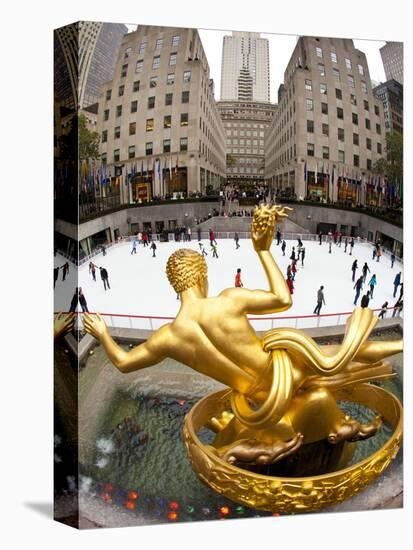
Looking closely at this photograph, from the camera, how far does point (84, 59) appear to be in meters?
6.43

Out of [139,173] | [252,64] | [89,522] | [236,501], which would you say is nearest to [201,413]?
[236,501]

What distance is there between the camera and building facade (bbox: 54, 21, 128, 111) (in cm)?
639

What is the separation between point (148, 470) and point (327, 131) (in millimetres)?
4138

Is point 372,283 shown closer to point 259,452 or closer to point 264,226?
point 264,226

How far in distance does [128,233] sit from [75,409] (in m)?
1.91

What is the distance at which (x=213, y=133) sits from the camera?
7352 mm

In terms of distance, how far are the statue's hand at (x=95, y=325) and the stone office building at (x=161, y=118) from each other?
137 centimetres

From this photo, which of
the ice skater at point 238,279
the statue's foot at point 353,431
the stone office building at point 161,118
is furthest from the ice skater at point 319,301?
the stone office building at point 161,118

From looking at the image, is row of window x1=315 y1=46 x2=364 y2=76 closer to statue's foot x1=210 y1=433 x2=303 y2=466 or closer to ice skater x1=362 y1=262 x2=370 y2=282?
ice skater x1=362 y1=262 x2=370 y2=282

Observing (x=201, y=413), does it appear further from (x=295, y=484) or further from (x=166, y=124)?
(x=166, y=124)

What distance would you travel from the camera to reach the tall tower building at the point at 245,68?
703cm

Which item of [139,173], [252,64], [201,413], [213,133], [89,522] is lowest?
[89,522]

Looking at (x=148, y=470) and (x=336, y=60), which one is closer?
(x=148, y=470)

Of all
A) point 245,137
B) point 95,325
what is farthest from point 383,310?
point 95,325
